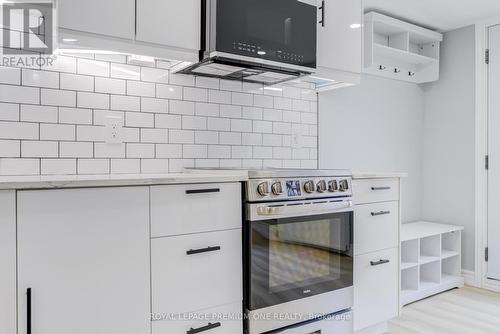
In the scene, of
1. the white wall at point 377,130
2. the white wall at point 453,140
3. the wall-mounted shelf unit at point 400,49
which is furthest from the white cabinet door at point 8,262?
the white wall at point 453,140

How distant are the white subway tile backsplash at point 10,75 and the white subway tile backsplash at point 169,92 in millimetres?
659

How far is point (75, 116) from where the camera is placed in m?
1.87

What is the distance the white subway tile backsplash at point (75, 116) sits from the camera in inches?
72.4

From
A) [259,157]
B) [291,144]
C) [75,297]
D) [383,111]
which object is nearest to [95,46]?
[75,297]

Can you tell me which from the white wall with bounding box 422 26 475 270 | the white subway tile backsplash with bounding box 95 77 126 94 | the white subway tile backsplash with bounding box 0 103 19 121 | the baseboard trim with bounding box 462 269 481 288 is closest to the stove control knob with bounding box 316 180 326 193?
the white subway tile backsplash with bounding box 95 77 126 94

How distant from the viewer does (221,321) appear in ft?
5.58

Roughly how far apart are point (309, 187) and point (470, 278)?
2.42 meters

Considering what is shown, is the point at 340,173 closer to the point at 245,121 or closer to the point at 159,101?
the point at 245,121

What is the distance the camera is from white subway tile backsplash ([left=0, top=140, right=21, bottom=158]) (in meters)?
1.70

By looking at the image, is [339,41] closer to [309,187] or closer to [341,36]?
[341,36]

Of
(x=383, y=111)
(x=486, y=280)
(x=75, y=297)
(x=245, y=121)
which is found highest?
(x=383, y=111)

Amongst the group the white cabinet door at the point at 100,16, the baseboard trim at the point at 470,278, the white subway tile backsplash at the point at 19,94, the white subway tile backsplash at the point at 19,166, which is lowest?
the baseboard trim at the point at 470,278

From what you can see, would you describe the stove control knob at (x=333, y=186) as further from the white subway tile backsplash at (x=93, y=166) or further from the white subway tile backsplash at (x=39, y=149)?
the white subway tile backsplash at (x=39, y=149)

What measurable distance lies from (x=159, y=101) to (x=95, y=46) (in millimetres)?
527
